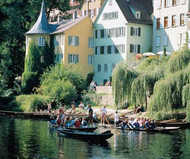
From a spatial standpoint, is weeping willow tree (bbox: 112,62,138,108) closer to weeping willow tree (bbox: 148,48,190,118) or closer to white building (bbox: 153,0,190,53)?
weeping willow tree (bbox: 148,48,190,118)

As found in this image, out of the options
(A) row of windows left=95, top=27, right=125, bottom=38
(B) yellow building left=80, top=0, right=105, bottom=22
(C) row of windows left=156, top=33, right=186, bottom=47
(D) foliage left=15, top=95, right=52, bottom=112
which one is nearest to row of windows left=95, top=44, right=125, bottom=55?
(A) row of windows left=95, top=27, right=125, bottom=38

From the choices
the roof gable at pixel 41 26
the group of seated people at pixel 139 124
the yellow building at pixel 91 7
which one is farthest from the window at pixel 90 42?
the group of seated people at pixel 139 124

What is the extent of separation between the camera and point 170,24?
2842 inches

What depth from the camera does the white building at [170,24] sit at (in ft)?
228

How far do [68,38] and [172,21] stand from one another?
54.1 ft

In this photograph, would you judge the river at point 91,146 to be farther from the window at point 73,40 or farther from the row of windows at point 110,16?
the row of windows at point 110,16

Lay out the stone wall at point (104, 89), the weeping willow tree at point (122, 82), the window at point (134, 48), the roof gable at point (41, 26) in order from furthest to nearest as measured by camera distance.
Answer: the roof gable at point (41, 26) < the window at point (134, 48) < the stone wall at point (104, 89) < the weeping willow tree at point (122, 82)

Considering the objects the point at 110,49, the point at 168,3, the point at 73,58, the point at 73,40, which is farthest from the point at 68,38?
the point at 168,3

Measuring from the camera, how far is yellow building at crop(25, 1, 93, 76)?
253 ft

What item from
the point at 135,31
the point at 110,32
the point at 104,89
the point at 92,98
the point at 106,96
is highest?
the point at 110,32

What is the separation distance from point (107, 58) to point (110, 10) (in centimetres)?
758

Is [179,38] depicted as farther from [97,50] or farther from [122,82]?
[122,82]

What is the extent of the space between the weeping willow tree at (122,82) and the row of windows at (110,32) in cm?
2184

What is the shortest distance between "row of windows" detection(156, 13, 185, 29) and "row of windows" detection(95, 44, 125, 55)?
6386mm
